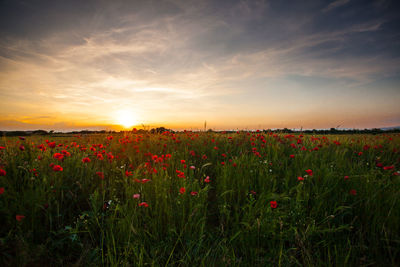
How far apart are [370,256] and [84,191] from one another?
12.0 feet

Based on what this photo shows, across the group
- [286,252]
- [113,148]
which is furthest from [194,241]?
[113,148]

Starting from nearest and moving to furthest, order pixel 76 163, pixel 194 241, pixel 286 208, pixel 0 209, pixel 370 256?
pixel 0 209 → pixel 370 256 → pixel 194 241 → pixel 286 208 → pixel 76 163

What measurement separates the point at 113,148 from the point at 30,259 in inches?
139

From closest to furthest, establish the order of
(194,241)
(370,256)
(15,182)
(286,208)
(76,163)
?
1. (370,256)
2. (194,241)
3. (15,182)
4. (286,208)
5. (76,163)

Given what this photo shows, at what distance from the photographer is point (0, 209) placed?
1872mm

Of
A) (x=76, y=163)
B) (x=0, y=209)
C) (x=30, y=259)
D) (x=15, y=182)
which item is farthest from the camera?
(x=76, y=163)

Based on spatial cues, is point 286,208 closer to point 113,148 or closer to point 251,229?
point 251,229

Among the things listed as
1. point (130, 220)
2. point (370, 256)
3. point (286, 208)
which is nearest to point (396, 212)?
point (370, 256)

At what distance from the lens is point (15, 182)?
7.98 feet

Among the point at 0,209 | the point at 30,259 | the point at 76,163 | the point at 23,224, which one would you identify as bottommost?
the point at 30,259

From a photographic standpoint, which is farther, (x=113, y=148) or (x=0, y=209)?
(x=113, y=148)

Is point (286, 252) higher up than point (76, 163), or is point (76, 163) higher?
point (76, 163)

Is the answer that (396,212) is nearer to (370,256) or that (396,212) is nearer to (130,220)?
(370,256)

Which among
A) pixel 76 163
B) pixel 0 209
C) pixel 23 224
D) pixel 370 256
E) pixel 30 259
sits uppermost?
pixel 76 163
